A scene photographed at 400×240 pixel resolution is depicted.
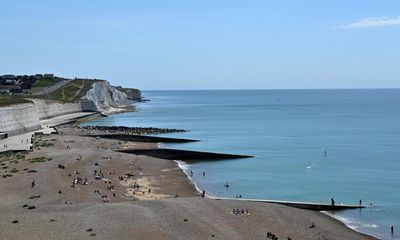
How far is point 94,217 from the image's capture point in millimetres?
32688

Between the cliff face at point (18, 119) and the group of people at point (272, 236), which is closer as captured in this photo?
the group of people at point (272, 236)

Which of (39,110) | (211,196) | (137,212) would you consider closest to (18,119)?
(39,110)

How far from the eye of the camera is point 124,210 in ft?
114

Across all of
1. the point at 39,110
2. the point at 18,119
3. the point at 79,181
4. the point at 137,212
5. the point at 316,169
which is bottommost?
the point at 316,169

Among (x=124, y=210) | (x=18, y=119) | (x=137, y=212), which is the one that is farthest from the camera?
(x=18, y=119)

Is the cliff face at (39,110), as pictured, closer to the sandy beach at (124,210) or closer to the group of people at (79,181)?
the sandy beach at (124,210)

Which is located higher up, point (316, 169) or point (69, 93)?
point (69, 93)

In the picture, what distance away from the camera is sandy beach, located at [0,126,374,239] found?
30.4 metres

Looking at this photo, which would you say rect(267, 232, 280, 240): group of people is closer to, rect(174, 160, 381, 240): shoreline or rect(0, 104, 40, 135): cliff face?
rect(174, 160, 381, 240): shoreline

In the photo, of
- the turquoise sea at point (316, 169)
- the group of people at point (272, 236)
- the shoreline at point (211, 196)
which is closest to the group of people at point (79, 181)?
the shoreline at point (211, 196)

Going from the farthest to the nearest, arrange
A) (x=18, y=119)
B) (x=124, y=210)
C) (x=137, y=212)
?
(x=18, y=119) → (x=124, y=210) → (x=137, y=212)

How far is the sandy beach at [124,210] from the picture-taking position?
99.6ft

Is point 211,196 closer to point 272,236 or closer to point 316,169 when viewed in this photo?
point 272,236

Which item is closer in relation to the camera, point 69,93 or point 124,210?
point 124,210
